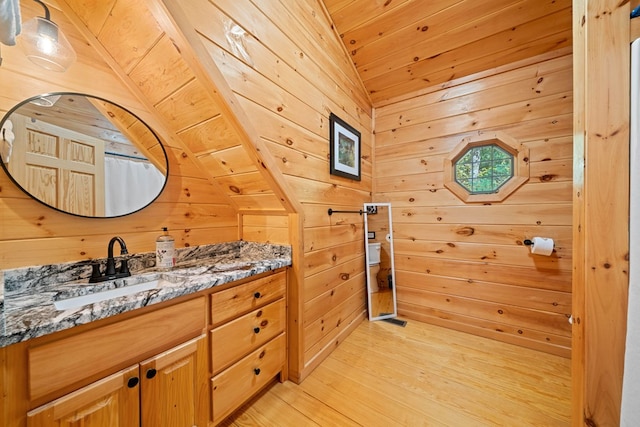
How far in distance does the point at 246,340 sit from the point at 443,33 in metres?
2.64

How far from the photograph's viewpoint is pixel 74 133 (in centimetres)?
107

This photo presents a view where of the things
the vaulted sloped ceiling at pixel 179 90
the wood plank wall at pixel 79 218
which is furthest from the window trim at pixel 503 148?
the wood plank wall at pixel 79 218

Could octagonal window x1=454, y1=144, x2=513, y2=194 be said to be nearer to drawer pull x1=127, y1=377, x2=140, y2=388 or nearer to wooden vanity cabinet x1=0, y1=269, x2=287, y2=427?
wooden vanity cabinet x1=0, y1=269, x2=287, y2=427

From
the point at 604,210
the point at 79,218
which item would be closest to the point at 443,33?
the point at 604,210

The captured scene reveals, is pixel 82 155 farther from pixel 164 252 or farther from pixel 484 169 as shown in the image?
pixel 484 169

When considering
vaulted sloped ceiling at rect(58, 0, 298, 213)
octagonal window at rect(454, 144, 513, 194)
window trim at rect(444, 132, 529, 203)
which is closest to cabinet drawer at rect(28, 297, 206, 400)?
vaulted sloped ceiling at rect(58, 0, 298, 213)

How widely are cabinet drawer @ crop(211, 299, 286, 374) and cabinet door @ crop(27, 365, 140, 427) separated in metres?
0.31

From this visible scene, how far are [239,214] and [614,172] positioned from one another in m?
1.89

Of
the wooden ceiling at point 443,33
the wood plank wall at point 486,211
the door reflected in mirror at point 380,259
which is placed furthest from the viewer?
the door reflected in mirror at point 380,259

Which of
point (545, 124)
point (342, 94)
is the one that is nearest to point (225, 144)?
point (342, 94)

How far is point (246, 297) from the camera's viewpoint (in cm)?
124

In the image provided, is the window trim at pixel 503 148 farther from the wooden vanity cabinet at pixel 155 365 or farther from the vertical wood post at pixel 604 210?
the wooden vanity cabinet at pixel 155 365

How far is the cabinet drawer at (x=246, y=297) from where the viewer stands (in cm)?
110

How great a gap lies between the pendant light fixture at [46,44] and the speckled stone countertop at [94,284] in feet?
2.92
